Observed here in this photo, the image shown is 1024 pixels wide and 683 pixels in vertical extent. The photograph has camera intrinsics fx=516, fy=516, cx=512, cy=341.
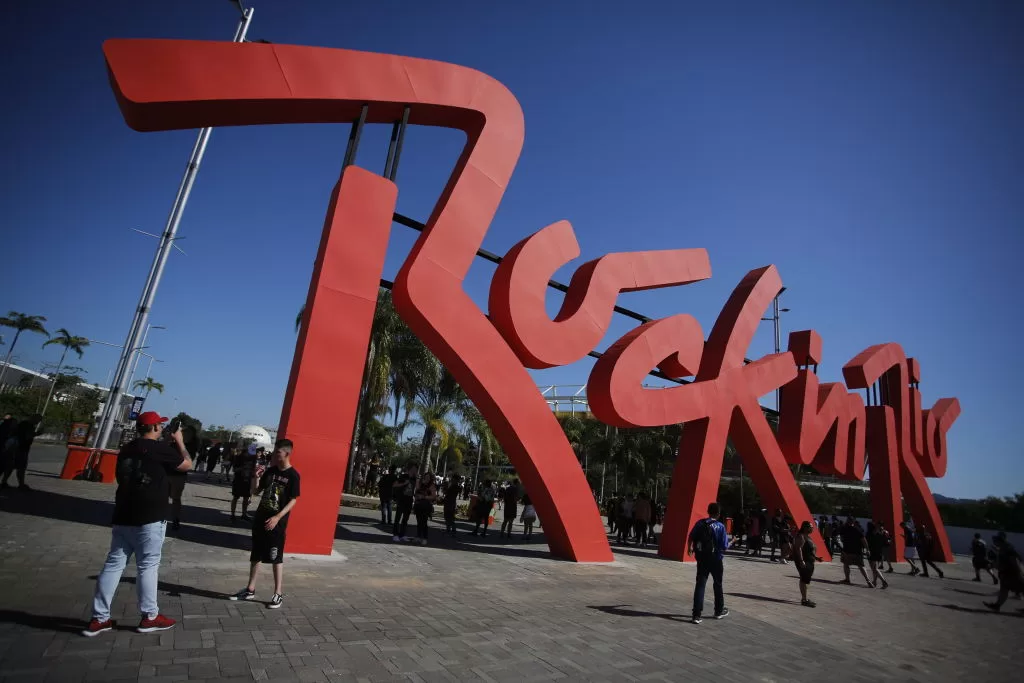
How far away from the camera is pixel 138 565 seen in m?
3.90

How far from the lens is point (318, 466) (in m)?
7.72

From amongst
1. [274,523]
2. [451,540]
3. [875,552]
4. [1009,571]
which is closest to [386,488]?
[451,540]

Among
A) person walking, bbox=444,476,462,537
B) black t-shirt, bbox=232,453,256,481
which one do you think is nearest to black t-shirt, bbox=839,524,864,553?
person walking, bbox=444,476,462,537

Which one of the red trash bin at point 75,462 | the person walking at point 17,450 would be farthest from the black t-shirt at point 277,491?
the red trash bin at point 75,462

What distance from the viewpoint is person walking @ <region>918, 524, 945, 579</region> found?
52.5 feet

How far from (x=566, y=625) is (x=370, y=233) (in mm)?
6390

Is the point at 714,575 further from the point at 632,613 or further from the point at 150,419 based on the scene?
the point at 150,419

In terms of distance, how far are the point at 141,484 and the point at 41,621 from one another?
1173 mm

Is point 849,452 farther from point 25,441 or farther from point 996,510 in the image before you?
point 996,510

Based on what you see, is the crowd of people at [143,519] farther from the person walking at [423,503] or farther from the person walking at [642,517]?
the person walking at [642,517]

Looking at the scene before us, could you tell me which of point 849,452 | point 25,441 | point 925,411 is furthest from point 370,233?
point 925,411

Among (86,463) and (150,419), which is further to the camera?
(86,463)

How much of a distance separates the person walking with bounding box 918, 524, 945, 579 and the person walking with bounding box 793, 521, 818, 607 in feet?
34.2

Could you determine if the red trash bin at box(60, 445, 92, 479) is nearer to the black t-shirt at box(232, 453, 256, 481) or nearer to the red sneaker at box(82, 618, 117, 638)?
the black t-shirt at box(232, 453, 256, 481)
